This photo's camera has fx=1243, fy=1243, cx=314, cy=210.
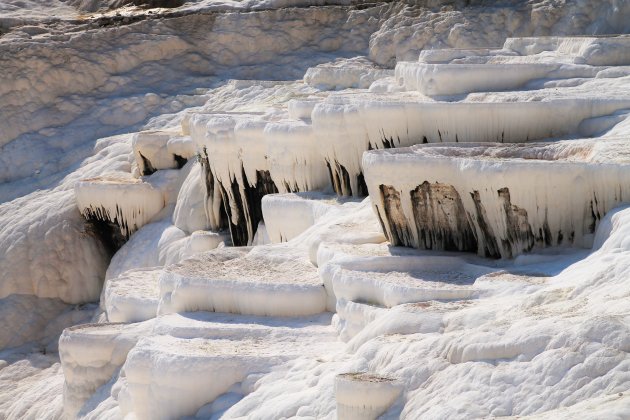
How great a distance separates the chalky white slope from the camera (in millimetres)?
8625

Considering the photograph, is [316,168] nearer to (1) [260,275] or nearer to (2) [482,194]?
(1) [260,275]

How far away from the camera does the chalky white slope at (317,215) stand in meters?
8.62

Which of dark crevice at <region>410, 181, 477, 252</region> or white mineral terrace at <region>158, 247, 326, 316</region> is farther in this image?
white mineral terrace at <region>158, 247, 326, 316</region>

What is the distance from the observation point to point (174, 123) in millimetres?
22516

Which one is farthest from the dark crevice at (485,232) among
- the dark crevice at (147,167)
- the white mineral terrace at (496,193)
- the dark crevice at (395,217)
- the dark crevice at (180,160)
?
the dark crevice at (147,167)

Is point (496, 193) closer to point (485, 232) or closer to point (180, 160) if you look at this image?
point (485, 232)

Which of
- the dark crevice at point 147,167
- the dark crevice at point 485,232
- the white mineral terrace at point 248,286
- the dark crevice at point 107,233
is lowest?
the dark crevice at point 107,233

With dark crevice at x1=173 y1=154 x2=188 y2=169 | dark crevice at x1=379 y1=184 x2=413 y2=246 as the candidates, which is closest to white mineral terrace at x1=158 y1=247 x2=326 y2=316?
dark crevice at x1=379 y1=184 x2=413 y2=246

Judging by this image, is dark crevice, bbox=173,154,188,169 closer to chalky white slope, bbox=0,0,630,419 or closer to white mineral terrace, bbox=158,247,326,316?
chalky white slope, bbox=0,0,630,419

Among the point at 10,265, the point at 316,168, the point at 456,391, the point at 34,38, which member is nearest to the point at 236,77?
the point at 34,38

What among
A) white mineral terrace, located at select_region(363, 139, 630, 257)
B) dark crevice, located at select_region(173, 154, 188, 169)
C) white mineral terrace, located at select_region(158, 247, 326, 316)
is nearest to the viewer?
white mineral terrace, located at select_region(363, 139, 630, 257)

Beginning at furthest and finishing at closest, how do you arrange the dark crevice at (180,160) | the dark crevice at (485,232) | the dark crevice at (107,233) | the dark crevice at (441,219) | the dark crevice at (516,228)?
the dark crevice at (107,233) < the dark crevice at (180,160) < the dark crevice at (441,219) < the dark crevice at (485,232) < the dark crevice at (516,228)

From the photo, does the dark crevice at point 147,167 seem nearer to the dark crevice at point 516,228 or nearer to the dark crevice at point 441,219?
the dark crevice at point 441,219

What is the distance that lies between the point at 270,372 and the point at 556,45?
7647mm
